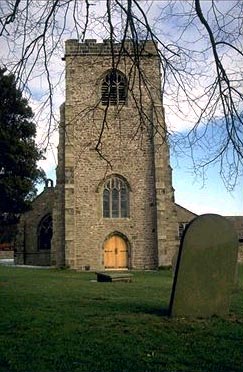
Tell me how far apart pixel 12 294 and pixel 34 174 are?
48.4ft

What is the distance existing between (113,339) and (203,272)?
2.14 metres

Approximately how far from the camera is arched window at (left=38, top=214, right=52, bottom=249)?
32.2 m

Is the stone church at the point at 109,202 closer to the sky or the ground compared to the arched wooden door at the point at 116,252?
closer to the sky

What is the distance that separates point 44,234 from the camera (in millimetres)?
32375

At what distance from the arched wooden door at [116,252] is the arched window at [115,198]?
1407mm

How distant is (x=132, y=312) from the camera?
783 cm

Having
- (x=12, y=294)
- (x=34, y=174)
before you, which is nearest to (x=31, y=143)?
(x=34, y=174)

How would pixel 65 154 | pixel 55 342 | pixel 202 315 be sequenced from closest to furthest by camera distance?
pixel 55 342 < pixel 202 315 < pixel 65 154

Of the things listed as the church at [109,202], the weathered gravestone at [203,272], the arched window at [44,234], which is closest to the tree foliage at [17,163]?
the church at [109,202]

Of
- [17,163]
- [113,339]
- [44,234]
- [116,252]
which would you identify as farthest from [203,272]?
[44,234]

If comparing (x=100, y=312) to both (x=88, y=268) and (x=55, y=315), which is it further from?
(x=88, y=268)

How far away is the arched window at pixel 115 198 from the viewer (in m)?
27.2

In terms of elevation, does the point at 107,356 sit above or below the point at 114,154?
below

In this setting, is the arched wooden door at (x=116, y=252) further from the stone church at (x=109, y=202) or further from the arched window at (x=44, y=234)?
the arched window at (x=44, y=234)
